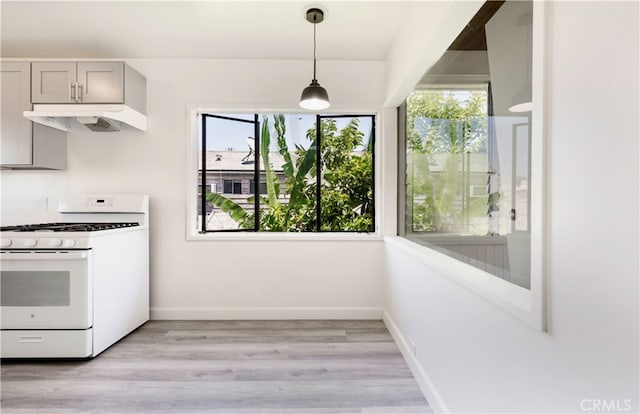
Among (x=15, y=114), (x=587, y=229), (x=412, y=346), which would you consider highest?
(x=15, y=114)

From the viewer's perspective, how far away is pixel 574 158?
0.85 metres

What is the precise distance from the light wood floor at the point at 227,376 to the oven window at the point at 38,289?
0.44 metres

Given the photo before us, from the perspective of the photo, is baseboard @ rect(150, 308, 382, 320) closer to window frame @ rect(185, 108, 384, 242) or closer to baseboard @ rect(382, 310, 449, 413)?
baseboard @ rect(382, 310, 449, 413)

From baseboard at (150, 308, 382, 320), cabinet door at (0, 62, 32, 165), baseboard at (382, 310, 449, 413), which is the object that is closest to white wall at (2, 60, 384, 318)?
baseboard at (150, 308, 382, 320)

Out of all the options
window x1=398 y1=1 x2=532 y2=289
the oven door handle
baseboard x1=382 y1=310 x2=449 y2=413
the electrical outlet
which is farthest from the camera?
the oven door handle

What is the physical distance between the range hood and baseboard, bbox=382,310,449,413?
2842 millimetres

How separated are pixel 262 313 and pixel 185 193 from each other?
1.37 m

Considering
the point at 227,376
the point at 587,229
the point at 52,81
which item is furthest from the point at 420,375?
the point at 52,81

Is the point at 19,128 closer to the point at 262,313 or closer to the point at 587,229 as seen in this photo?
the point at 262,313

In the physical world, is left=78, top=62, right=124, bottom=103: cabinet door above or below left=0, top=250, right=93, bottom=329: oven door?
above

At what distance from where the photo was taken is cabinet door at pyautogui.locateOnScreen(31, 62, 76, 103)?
2.72 meters

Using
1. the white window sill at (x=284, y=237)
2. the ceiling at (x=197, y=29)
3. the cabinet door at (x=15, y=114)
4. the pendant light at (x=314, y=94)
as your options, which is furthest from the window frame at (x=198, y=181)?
the cabinet door at (x=15, y=114)

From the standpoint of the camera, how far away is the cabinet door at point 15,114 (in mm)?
2744

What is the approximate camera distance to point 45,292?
7.67 feet
